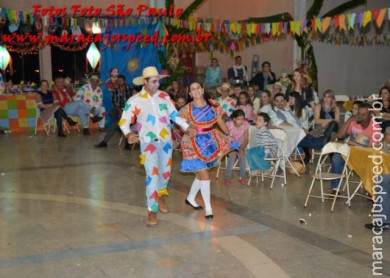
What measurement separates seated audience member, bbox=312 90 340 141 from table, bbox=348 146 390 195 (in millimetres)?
2430

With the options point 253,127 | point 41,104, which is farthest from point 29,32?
point 253,127

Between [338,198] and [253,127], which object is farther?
[253,127]

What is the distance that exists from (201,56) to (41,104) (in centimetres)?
680

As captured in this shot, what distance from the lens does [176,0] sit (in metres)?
16.6

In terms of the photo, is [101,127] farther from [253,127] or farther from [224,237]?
[224,237]

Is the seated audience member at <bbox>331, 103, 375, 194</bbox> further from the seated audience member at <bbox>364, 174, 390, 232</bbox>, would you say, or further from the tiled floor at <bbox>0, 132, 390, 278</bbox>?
the seated audience member at <bbox>364, 174, 390, 232</bbox>

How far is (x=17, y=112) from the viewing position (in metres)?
14.0

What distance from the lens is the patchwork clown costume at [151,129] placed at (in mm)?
6180

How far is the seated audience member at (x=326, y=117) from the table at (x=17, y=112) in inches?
302

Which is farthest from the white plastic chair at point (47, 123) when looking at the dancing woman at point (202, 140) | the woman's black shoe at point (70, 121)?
the dancing woman at point (202, 140)

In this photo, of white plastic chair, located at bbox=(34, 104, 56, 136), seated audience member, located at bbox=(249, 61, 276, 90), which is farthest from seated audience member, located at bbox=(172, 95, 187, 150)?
seated audience member, located at bbox=(249, 61, 276, 90)

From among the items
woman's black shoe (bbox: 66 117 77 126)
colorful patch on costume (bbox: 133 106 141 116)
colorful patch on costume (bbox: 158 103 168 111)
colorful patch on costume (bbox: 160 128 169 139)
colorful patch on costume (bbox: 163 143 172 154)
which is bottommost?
woman's black shoe (bbox: 66 117 77 126)

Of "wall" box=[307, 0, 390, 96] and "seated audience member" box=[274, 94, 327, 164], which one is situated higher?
"wall" box=[307, 0, 390, 96]

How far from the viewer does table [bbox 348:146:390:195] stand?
6.19 m
